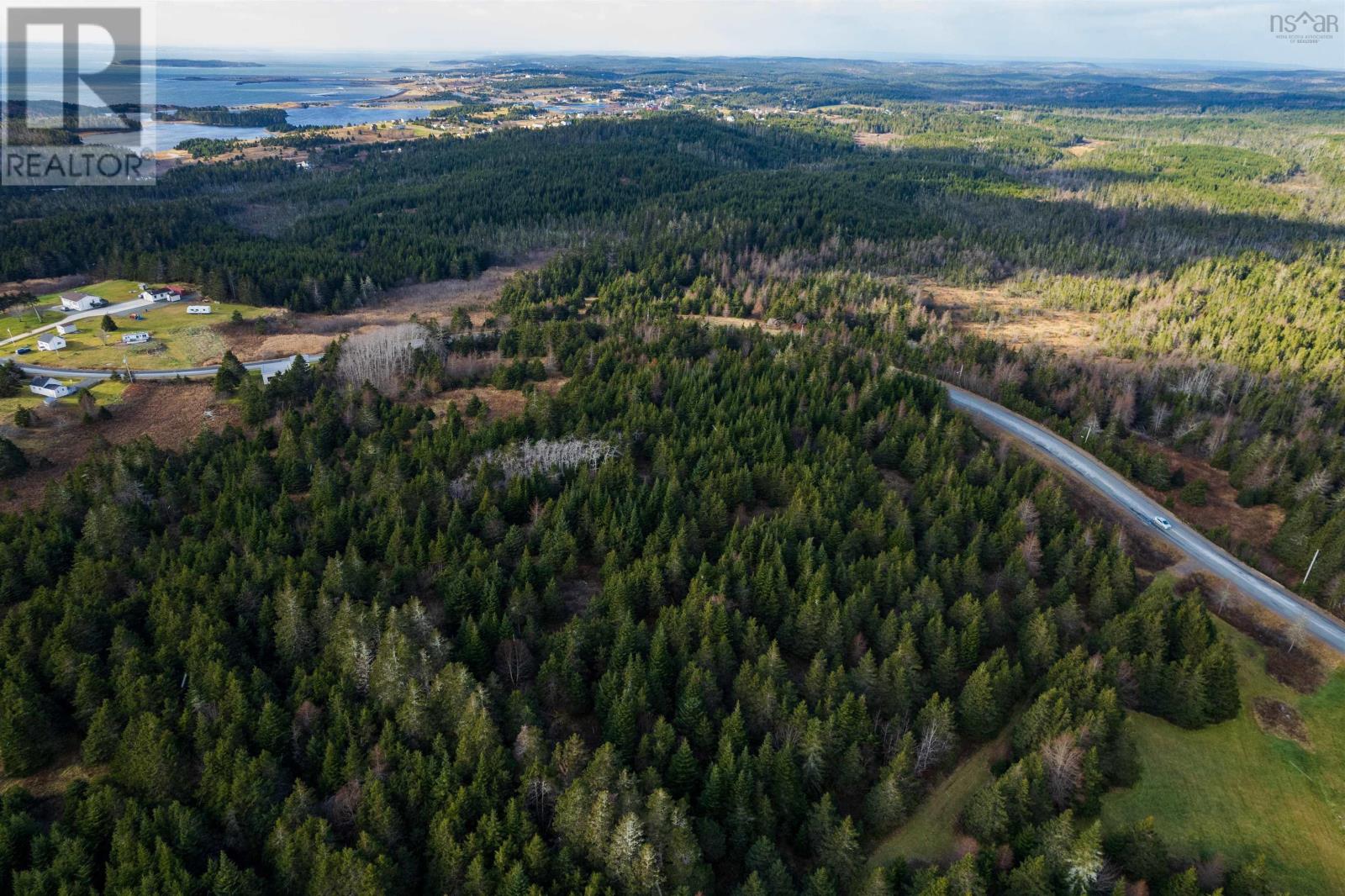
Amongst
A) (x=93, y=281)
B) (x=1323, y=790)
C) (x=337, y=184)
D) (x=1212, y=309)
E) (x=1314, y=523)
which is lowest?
(x=1323, y=790)

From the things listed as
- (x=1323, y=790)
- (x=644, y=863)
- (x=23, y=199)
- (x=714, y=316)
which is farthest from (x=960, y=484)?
(x=23, y=199)

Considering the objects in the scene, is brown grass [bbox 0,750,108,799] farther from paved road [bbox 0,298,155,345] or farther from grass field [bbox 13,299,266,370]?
paved road [bbox 0,298,155,345]

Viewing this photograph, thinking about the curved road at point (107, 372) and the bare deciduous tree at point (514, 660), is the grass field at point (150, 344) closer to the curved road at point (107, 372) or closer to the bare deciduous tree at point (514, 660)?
the curved road at point (107, 372)

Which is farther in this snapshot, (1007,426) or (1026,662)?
(1007,426)

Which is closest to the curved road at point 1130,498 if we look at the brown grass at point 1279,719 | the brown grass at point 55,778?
the brown grass at point 1279,719

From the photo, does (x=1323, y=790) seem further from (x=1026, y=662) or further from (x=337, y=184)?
(x=337, y=184)

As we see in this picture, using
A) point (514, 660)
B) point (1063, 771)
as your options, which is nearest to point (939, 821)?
point (1063, 771)
